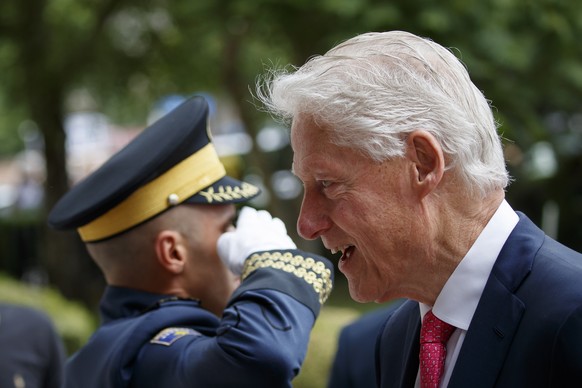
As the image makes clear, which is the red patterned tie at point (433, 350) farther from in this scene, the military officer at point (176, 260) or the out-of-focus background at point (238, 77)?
the out-of-focus background at point (238, 77)

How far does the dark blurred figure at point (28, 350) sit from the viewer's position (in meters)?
4.07

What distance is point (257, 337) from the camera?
2.45 m

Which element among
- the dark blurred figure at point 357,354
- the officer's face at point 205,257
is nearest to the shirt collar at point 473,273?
the officer's face at point 205,257

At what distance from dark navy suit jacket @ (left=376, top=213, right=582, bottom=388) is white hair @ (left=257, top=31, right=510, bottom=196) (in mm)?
159

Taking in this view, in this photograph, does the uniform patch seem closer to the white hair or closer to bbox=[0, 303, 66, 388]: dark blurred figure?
the white hair

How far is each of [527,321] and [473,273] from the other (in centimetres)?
18

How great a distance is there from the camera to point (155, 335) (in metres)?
2.75

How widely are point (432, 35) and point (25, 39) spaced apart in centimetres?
737

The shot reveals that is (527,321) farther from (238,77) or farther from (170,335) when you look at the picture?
(238,77)

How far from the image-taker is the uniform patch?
269 cm

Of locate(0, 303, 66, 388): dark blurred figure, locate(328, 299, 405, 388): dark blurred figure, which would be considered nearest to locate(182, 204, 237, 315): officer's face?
locate(328, 299, 405, 388): dark blurred figure

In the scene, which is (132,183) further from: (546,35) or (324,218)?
(546,35)

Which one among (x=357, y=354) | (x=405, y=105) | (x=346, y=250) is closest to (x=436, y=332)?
(x=346, y=250)

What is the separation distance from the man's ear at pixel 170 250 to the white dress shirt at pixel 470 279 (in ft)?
3.82
